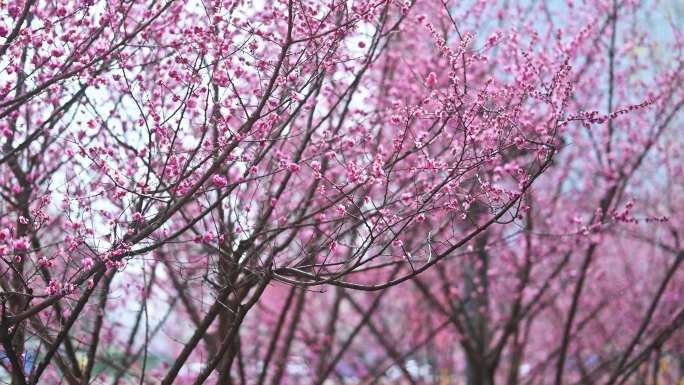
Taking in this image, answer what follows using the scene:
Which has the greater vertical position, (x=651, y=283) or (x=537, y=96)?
(x=651, y=283)

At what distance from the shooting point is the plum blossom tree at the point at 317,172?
5.02 meters

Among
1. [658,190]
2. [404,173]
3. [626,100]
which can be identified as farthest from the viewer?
[658,190]

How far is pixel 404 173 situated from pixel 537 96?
3.10m

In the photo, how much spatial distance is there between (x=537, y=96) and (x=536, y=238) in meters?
5.86

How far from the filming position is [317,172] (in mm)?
4988

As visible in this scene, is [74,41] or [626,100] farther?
[626,100]

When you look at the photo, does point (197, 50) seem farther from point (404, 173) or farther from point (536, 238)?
point (536, 238)

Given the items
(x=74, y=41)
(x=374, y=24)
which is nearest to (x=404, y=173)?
(x=374, y=24)

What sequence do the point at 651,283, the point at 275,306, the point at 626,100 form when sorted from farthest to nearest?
1. the point at 275,306
2. the point at 651,283
3. the point at 626,100

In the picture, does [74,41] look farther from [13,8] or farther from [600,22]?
[600,22]

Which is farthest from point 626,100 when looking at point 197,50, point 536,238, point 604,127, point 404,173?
point 197,50

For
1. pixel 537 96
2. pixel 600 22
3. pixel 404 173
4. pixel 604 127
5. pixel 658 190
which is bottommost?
pixel 537 96

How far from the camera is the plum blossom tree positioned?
5.02 m

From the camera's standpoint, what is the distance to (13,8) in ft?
18.0
